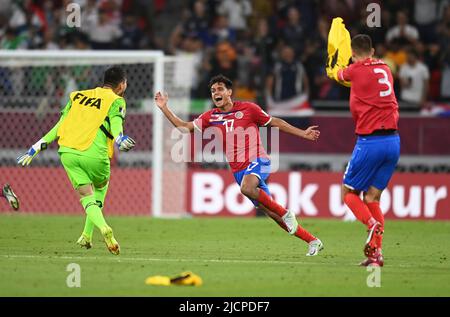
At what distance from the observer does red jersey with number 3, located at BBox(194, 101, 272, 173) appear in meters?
12.7

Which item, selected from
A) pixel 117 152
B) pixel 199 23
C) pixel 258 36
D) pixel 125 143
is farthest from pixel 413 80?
pixel 125 143

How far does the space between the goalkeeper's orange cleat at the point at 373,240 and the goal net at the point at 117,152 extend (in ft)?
27.3

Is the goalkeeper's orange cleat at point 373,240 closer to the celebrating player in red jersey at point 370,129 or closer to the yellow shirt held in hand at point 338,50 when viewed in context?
the celebrating player in red jersey at point 370,129

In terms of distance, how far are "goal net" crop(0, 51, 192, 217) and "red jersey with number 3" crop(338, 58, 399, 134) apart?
7961 mm

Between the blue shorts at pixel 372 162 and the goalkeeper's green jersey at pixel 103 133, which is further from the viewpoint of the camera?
the goalkeeper's green jersey at pixel 103 133

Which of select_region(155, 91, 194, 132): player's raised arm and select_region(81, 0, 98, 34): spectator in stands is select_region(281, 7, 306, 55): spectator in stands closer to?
select_region(81, 0, 98, 34): spectator in stands

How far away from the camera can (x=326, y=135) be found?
18.8m

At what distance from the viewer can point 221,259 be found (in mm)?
12188

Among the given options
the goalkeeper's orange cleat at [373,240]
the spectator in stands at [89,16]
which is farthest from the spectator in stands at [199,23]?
the goalkeeper's orange cleat at [373,240]

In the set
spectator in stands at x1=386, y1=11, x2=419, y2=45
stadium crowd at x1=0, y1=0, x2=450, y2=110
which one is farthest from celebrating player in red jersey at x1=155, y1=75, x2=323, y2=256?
spectator in stands at x1=386, y1=11, x2=419, y2=45

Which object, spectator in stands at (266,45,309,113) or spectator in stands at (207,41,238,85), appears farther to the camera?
spectator in stands at (207,41,238,85)

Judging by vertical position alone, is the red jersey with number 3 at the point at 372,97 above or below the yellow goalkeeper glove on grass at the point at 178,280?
above

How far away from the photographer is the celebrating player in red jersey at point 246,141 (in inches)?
489
